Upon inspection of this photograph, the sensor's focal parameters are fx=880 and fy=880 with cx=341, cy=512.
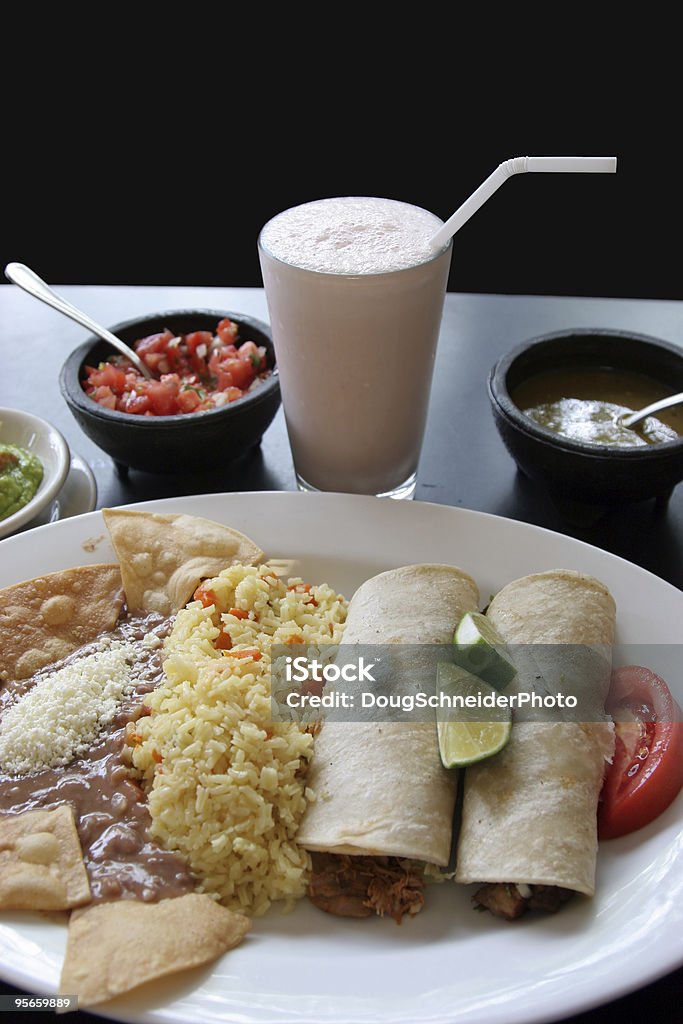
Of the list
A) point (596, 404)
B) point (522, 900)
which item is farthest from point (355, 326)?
point (522, 900)

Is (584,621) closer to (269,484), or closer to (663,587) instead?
(663,587)

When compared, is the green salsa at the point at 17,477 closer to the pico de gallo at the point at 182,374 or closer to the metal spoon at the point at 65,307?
the pico de gallo at the point at 182,374

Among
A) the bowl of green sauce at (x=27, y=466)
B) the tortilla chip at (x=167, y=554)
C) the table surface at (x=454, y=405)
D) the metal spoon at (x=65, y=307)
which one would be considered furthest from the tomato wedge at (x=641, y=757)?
the metal spoon at (x=65, y=307)

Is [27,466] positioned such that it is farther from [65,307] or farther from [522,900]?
[522,900]

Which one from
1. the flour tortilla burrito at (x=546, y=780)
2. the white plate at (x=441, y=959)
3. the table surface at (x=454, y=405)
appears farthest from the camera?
the table surface at (x=454, y=405)

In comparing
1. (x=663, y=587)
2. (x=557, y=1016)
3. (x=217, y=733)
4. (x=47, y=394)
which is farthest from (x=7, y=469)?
(x=557, y=1016)

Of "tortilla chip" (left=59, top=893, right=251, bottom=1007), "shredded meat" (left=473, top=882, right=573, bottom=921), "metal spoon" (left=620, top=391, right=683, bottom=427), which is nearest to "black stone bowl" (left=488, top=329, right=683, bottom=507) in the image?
"metal spoon" (left=620, top=391, right=683, bottom=427)

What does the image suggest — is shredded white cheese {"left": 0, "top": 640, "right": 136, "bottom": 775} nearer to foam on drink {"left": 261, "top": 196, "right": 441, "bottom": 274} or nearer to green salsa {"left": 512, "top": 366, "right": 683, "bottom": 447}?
foam on drink {"left": 261, "top": 196, "right": 441, "bottom": 274}
